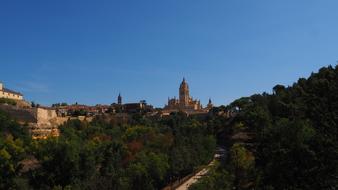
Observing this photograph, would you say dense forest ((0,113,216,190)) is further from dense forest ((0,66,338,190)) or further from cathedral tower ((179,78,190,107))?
cathedral tower ((179,78,190,107))

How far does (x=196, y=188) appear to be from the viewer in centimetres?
2898

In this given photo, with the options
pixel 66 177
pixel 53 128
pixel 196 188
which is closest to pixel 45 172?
pixel 66 177

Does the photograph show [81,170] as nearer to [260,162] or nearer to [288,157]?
[260,162]

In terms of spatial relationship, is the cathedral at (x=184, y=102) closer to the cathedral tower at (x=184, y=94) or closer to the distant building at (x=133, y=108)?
the cathedral tower at (x=184, y=94)

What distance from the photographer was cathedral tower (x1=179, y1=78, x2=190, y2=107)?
151 m

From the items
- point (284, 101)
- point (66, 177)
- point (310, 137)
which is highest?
point (284, 101)

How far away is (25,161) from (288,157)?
31.7 m

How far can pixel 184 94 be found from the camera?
152 metres

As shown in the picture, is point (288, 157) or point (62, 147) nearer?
point (288, 157)

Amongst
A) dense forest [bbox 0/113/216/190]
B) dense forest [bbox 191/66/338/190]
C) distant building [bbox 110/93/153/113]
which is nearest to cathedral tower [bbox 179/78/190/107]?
distant building [bbox 110/93/153/113]

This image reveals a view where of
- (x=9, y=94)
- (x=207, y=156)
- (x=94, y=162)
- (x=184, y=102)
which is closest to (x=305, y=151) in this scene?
(x=94, y=162)

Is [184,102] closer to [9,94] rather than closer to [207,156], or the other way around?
[9,94]

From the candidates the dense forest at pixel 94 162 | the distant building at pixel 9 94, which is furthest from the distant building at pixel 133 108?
the dense forest at pixel 94 162

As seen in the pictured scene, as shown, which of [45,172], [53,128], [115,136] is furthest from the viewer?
[53,128]
